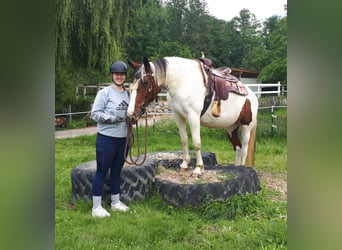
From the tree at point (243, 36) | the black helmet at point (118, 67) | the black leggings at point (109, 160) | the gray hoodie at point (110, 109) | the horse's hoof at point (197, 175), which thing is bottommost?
the horse's hoof at point (197, 175)

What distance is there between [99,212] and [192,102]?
2.94ft

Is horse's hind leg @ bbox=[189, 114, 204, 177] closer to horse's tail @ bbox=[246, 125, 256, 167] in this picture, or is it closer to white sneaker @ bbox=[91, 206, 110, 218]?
horse's tail @ bbox=[246, 125, 256, 167]

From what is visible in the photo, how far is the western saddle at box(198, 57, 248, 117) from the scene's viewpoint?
2.30 metres

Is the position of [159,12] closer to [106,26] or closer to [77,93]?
[106,26]

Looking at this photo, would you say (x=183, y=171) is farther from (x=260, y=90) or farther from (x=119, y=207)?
(x=260, y=90)

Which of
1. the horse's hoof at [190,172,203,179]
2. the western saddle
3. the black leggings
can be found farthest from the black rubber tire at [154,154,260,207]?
the western saddle

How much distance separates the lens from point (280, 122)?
2094 mm

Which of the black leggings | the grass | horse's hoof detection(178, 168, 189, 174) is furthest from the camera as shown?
horse's hoof detection(178, 168, 189, 174)

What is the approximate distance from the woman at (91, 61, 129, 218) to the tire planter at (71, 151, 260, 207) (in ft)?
0.50

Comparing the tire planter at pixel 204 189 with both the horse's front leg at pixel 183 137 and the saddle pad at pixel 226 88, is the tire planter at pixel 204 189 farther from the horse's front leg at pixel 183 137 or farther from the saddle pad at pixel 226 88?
the saddle pad at pixel 226 88

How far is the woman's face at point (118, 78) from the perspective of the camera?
76.5 inches

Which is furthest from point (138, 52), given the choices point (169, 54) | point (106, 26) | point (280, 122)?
point (280, 122)

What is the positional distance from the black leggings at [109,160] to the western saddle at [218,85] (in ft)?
2.09

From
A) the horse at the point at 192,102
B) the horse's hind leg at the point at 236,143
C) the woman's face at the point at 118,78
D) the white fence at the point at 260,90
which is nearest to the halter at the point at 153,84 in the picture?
the horse at the point at 192,102
